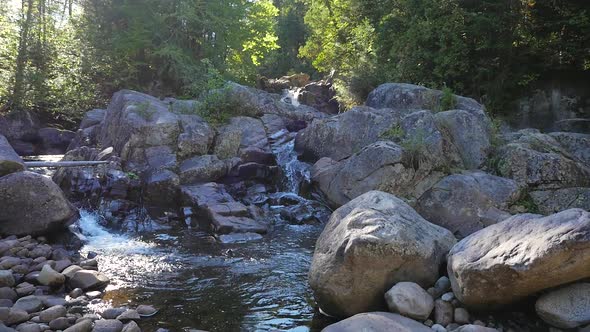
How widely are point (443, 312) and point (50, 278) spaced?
18.6ft

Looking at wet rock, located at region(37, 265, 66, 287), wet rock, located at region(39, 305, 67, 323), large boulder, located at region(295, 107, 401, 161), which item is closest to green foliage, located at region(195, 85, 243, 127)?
large boulder, located at region(295, 107, 401, 161)

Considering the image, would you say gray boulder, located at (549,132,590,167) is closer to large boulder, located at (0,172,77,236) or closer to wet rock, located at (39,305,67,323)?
wet rock, located at (39,305,67,323)

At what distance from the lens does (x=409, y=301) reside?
542 centimetres

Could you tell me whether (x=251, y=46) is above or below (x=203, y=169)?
above

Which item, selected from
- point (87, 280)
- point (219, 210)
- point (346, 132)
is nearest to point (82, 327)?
point (87, 280)

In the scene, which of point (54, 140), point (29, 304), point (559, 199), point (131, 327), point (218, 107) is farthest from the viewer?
point (54, 140)

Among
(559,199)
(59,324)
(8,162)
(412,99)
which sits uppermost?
(412,99)

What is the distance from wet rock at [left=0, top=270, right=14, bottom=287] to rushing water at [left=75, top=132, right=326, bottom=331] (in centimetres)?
138

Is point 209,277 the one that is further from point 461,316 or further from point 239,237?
point 461,316

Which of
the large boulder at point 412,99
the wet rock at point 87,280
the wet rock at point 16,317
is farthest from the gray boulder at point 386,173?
the wet rock at point 16,317

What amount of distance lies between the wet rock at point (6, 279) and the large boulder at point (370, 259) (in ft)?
14.6

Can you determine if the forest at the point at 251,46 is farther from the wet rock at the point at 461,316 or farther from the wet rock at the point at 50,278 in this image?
the wet rock at the point at 461,316

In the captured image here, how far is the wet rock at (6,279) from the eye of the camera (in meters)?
6.74

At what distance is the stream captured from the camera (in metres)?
6.21
